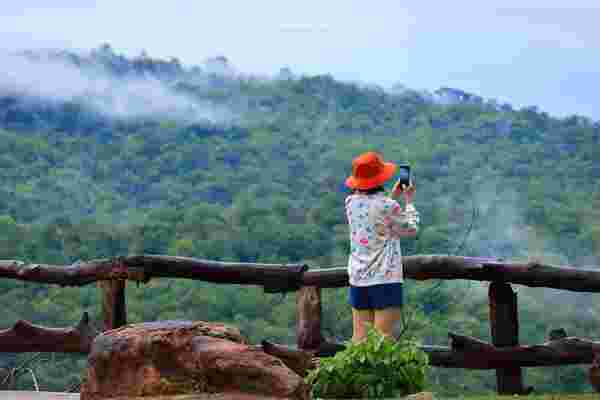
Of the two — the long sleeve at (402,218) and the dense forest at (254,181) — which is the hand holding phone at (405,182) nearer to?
the long sleeve at (402,218)

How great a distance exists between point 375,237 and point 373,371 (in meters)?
1.56

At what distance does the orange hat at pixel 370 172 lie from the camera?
22.6 feet

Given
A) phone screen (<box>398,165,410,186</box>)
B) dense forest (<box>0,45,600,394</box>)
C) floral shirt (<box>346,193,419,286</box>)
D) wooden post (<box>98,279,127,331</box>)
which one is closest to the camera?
phone screen (<box>398,165,410,186</box>)

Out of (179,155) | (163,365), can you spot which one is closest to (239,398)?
(163,365)

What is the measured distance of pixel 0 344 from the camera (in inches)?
360

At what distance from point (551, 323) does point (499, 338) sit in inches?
754

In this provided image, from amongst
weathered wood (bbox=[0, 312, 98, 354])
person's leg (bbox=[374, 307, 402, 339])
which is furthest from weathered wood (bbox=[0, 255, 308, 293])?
person's leg (bbox=[374, 307, 402, 339])

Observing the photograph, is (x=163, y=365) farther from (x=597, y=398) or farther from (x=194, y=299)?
(x=194, y=299)

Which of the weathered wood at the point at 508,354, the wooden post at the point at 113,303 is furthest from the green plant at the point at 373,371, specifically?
the wooden post at the point at 113,303

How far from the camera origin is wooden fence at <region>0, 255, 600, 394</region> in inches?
306

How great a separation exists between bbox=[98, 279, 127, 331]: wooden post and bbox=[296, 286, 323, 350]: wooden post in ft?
4.98

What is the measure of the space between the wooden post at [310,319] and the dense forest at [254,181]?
29.7 ft

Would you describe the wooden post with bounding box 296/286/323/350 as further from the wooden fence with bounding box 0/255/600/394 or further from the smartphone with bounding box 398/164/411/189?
the smartphone with bounding box 398/164/411/189

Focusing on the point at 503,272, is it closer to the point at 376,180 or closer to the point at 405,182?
the point at 376,180
